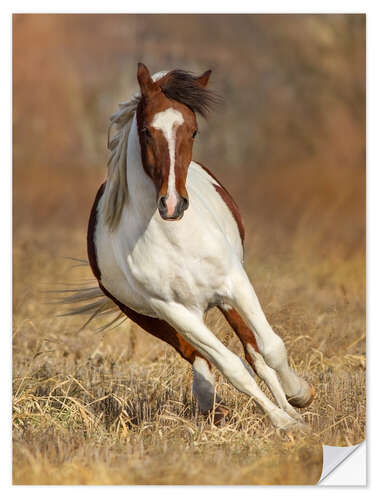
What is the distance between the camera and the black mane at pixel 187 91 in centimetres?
421

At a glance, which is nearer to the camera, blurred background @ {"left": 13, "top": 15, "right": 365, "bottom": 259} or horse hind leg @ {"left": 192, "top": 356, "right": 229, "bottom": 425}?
horse hind leg @ {"left": 192, "top": 356, "right": 229, "bottom": 425}

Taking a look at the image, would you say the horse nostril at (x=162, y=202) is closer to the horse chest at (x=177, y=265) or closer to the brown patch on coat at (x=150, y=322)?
the horse chest at (x=177, y=265)

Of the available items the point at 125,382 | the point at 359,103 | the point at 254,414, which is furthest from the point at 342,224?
the point at 254,414

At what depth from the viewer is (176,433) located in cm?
478

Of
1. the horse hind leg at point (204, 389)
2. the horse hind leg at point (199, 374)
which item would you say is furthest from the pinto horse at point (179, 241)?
the horse hind leg at point (204, 389)

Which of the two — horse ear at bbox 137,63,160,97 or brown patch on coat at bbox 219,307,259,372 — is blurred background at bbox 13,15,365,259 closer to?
brown patch on coat at bbox 219,307,259,372

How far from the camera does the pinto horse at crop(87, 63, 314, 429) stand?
4.12m

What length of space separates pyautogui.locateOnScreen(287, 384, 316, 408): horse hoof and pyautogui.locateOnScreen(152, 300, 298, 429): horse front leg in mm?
270

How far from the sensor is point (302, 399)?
4.79 m

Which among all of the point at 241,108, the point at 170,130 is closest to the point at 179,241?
the point at 170,130

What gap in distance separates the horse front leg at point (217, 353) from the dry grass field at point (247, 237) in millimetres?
119

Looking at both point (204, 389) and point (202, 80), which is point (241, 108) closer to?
point (204, 389)

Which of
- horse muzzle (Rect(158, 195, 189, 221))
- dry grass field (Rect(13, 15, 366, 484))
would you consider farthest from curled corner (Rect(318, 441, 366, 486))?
horse muzzle (Rect(158, 195, 189, 221))
